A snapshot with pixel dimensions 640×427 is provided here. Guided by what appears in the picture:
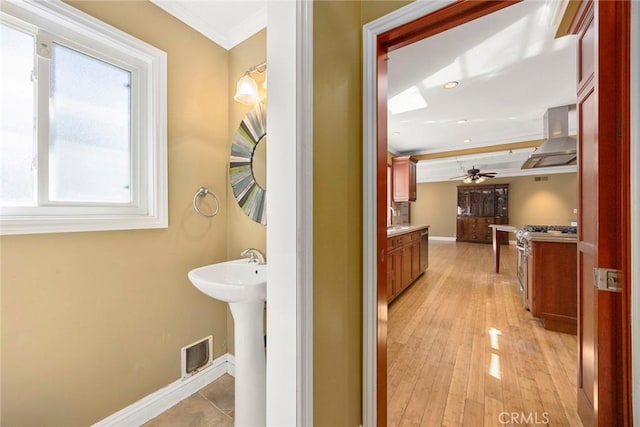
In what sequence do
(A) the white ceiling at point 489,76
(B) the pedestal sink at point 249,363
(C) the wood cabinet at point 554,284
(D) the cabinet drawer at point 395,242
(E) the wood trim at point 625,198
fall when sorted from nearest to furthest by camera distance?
(E) the wood trim at point 625,198 < (B) the pedestal sink at point 249,363 < (A) the white ceiling at point 489,76 < (C) the wood cabinet at point 554,284 < (D) the cabinet drawer at point 395,242

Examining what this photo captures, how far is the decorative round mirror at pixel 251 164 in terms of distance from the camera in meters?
1.64

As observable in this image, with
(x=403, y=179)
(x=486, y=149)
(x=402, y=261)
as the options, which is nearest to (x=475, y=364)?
(x=402, y=261)

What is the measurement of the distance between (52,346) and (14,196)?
2.39ft

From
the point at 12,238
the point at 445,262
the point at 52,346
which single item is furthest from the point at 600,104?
the point at 445,262

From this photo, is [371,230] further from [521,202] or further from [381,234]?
[521,202]

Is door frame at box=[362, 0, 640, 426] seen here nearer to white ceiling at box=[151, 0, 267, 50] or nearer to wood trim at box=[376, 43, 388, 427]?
wood trim at box=[376, 43, 388, 427]

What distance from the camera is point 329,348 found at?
0.97 m

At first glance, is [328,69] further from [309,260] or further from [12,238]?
[12,238]

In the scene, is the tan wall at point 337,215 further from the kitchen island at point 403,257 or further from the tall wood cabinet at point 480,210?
→ the tall wood cabinet at point 480,210

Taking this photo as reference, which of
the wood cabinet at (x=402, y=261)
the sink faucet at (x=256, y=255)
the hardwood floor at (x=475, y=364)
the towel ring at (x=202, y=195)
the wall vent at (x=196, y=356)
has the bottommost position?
the hardwood floor at (x=475, y=364)

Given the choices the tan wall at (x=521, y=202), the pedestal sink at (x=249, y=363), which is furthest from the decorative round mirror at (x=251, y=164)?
the tan wall at (x=521, y=202)

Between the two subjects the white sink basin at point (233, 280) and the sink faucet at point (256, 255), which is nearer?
the white sink basin at point (233, 280)

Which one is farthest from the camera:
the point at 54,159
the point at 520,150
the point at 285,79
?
the point at 520,150

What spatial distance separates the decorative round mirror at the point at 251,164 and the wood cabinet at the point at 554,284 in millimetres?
2897
